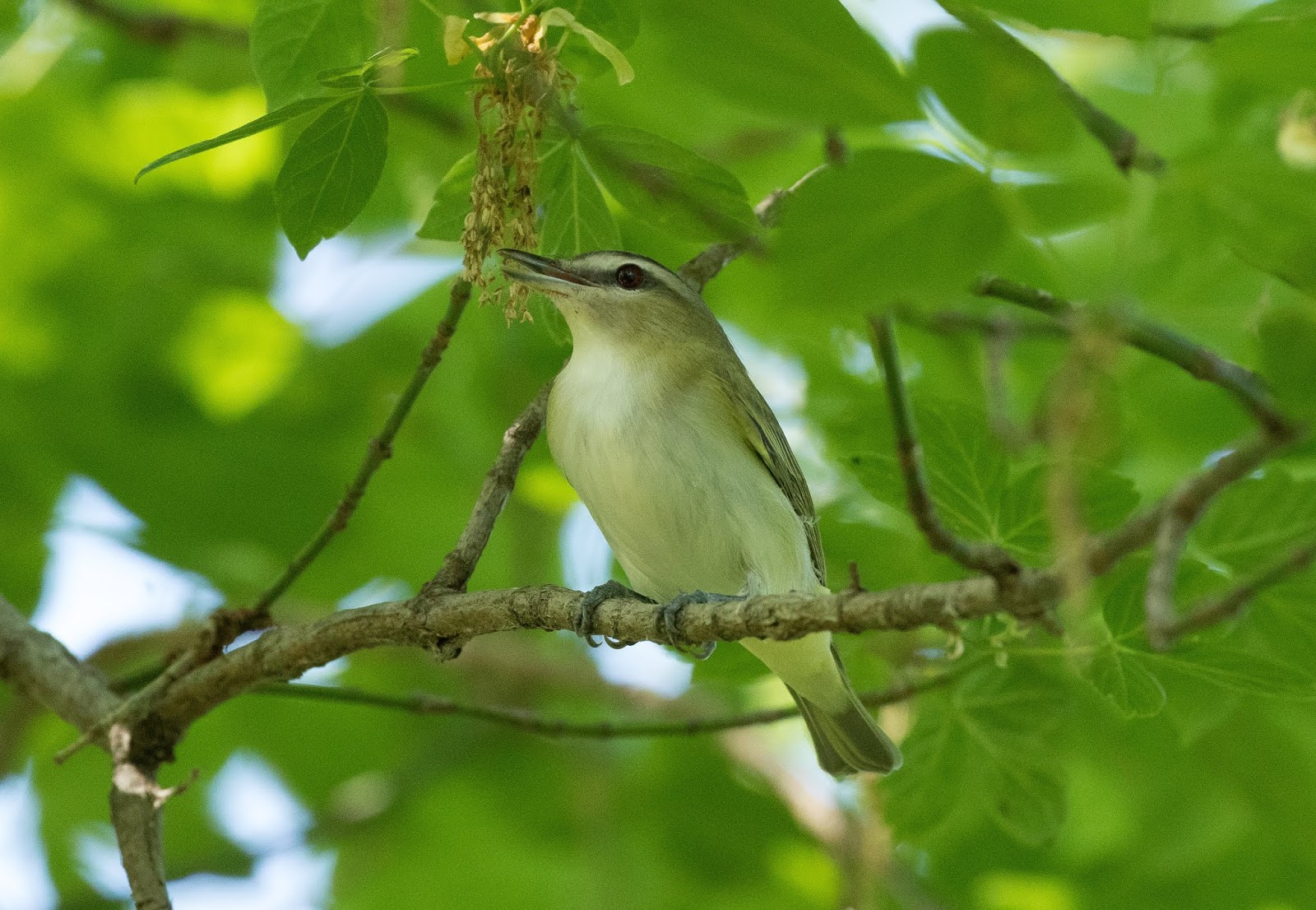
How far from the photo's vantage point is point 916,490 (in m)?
1.97

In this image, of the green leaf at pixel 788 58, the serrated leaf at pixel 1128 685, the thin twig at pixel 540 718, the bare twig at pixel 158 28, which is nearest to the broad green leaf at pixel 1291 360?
the green leaf at pixel 788 58

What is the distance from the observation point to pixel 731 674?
13.0 feet

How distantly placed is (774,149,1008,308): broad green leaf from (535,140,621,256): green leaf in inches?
56.1

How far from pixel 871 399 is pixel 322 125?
2.40 metres

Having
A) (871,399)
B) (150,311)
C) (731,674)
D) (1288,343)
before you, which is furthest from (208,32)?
(1288,343)

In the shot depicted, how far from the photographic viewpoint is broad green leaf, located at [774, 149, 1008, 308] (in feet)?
4.82

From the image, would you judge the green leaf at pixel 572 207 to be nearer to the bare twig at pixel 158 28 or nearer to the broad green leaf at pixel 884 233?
the broad green leaf at pixel 884 233

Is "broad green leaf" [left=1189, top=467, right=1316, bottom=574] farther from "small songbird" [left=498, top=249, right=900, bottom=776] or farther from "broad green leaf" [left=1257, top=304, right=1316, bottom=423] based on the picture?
"small songbird" [left=498, top=249, right=900, bottom=776]

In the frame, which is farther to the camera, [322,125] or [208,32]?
[208,32]

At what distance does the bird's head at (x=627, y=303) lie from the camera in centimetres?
452

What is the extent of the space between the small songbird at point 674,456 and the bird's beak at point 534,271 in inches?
0.7

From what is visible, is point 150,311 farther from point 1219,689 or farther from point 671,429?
point 1219,689

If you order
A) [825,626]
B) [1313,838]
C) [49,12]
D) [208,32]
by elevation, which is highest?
[49,12]

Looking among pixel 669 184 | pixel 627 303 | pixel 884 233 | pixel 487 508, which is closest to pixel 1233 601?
pixel 884 233
